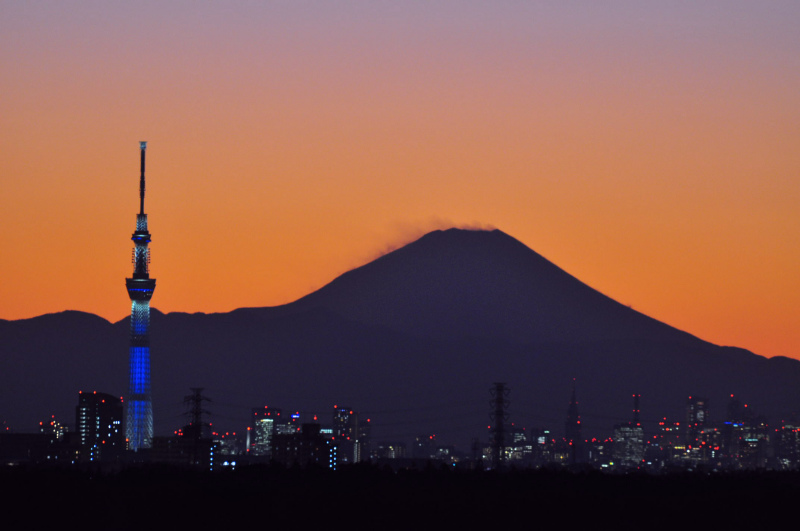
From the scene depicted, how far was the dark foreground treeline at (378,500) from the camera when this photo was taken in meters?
120

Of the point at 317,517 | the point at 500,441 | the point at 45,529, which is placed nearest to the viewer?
the point at 45,529

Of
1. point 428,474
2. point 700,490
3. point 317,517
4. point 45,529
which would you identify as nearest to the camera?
point 45,529

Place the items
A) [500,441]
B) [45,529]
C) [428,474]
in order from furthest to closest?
[428,474], [500,441], [45,529]

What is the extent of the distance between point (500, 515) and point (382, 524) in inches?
533

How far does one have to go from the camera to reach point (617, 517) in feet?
416

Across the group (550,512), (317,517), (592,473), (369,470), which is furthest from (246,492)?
(592,473)

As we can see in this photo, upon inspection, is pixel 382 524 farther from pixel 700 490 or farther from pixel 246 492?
pixel 700 490

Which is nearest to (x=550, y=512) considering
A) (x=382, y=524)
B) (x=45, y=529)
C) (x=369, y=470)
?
(x=382, y=524)

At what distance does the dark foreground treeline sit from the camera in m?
120

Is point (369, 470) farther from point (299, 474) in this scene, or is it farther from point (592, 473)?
point (592, 473)

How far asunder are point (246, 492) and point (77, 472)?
4391cm

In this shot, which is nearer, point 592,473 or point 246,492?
point 246,492

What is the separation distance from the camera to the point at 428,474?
179 m

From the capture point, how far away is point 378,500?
449 feet
